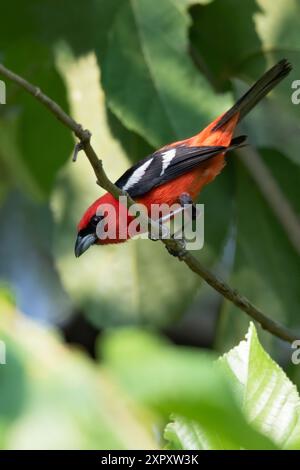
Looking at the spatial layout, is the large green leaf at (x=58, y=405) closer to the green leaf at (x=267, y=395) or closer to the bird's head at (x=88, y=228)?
the green leaf at (x=267, y=395)

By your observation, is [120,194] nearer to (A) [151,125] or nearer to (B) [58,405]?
(A) [151,125]

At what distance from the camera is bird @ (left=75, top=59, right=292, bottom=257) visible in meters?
3.37

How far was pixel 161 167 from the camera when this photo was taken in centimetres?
363

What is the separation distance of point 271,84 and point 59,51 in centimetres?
111

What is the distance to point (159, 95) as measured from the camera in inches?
128

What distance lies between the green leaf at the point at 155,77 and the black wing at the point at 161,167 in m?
0.21

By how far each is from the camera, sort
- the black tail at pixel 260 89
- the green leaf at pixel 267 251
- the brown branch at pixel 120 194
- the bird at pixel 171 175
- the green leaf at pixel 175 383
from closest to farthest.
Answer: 1. the green leaf at pixel 175 383
2. the brown branch at pixel 120 194
3. the black tail at pixel 260 89
4. the bird at pixel 171 175
5. the green leaf at pixel 267 251

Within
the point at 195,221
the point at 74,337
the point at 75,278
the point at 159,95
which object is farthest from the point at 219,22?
the point at 74,337

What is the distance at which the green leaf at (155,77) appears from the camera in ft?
10.6

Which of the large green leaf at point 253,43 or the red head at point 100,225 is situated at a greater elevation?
the large green leaf at point 253,43

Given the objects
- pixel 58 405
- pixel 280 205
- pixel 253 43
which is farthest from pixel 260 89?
pixel 58 405

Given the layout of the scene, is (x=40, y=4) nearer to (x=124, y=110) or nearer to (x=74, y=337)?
(x=124, y=110)

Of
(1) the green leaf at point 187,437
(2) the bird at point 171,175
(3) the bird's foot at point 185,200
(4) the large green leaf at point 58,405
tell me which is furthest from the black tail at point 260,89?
(4) the large green leaf at point 58,405

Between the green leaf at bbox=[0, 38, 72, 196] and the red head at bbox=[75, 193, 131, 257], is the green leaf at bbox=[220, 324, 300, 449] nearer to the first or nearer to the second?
the red head at bbox=[75, 193, 131, 257]
